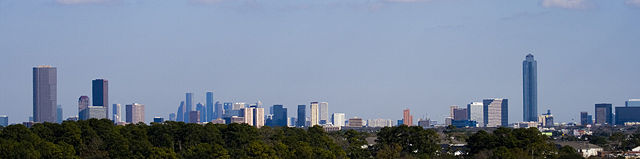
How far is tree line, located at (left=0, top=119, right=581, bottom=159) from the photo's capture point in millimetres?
77312

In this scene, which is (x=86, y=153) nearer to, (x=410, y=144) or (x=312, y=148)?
(x=312, y=148)

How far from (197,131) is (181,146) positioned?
6.47ft

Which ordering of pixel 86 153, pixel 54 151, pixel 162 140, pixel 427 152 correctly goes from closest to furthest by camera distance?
pixel 54 151, pixel 86 153, pixel 162 140, pixel 427 152

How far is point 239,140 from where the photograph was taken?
9056 centimetres

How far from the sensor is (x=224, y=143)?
295 feet

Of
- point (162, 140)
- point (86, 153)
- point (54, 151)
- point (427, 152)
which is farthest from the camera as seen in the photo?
point (427, 152)

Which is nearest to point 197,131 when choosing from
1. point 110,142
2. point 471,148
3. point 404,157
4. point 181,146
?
point 181,146

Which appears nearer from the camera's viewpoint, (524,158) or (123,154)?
(123,154)

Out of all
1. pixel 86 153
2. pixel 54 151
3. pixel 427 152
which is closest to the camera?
pixel 54 151

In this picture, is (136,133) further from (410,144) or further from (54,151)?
(410,144)

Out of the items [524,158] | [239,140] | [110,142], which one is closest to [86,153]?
[110,142]

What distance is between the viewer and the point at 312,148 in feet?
280

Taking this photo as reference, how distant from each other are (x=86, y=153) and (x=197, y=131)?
37.8 feet

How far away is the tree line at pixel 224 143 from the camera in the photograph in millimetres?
77312
